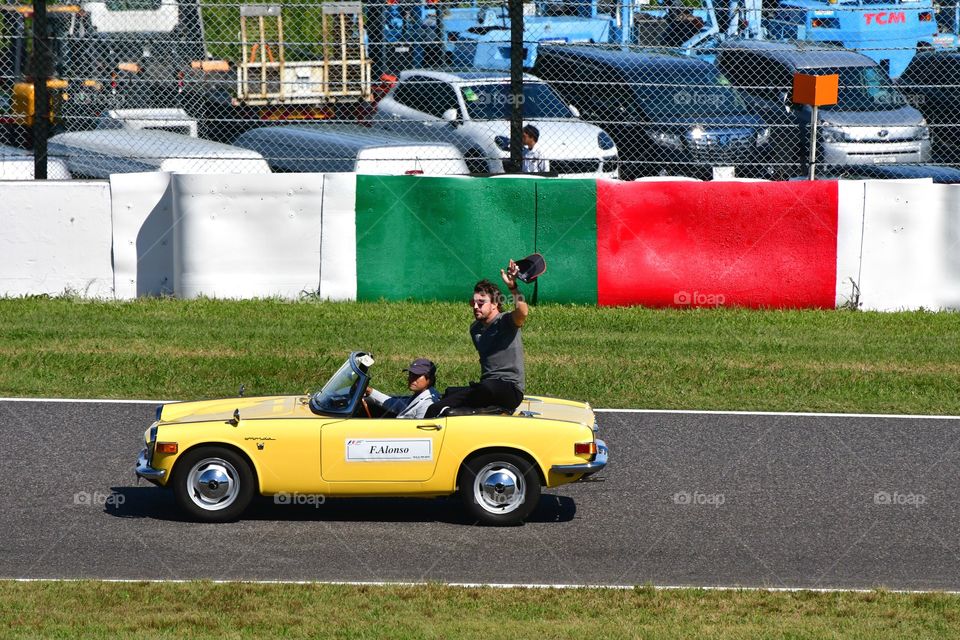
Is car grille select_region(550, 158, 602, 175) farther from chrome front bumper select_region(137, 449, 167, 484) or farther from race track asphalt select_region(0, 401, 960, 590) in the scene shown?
chrome front bumper select_region(137, 449, 167, 484)

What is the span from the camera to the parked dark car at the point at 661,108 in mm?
15672

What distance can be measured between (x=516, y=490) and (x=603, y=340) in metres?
4.71

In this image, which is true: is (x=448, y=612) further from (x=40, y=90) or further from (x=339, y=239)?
(x=40, y=90)

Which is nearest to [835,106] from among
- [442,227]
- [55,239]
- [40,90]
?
[442,227]

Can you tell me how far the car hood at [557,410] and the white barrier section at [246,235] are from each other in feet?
18.0

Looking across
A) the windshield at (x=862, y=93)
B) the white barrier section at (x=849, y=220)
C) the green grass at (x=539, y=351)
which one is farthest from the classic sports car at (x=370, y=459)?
the windshield at (x=862, y=93)

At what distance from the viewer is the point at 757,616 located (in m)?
6.26

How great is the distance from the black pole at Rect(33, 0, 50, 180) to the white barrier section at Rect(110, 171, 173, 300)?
47.5 inches

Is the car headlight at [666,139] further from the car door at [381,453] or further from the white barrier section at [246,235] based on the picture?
the car door at [381,453]

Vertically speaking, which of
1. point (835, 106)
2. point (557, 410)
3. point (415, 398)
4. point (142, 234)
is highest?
point (835, 106)

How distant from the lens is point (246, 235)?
44.3 feet

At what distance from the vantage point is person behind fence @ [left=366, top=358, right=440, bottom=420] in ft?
26.0

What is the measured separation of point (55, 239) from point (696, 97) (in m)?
7.60

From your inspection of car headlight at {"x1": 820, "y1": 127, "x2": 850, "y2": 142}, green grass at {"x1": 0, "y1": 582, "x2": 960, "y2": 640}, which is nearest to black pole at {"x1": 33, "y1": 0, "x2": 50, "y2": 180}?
green grass at {"x1": 0, "y1": 582, "x2": 960, "y2": 640}
